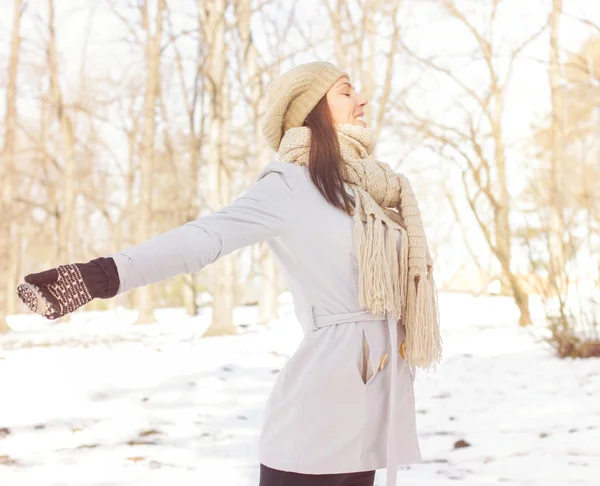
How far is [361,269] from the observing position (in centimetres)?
152

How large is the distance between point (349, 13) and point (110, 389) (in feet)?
37.4

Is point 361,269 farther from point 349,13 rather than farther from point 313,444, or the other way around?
point 349,13

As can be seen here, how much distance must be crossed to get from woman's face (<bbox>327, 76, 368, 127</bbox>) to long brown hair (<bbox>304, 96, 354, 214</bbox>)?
0.02 metres

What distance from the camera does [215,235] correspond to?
4.34ft

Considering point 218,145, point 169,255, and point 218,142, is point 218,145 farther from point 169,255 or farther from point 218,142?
point 169,255

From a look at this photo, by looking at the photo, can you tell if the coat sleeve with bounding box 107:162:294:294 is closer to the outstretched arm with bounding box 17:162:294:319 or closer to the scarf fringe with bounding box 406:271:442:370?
the outstretched arm with bounding box 17:162:294:319

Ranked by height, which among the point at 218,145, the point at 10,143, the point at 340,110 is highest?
the point at 10,143

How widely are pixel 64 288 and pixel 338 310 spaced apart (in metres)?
0.64

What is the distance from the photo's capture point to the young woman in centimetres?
149

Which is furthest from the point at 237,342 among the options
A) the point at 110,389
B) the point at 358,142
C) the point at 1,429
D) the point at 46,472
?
the point at 358,142

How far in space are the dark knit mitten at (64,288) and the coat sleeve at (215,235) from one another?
0.03 m

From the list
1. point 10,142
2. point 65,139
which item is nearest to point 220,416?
point 10,142

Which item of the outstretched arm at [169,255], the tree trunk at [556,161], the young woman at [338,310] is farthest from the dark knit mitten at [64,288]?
the tree trunk at [556,161]

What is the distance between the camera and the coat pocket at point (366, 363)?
1.54 m
